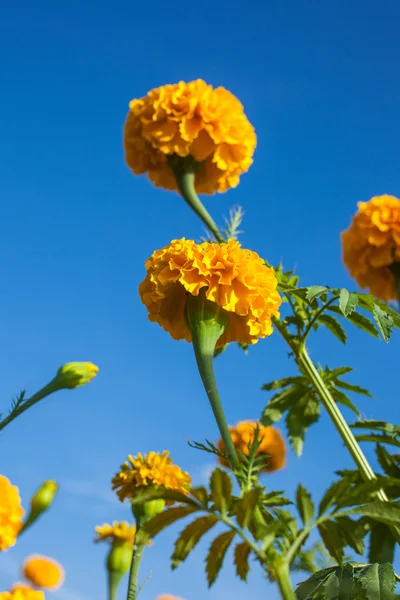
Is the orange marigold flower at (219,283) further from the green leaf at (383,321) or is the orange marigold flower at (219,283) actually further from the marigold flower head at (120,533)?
the marigold flower head at (120,533)

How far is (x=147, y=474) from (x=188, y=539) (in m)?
1.34

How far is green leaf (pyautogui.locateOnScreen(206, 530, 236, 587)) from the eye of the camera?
2.82ft

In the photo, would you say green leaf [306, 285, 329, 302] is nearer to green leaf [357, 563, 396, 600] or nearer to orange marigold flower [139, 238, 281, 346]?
orange marigold flower [139, 238, 281, 346]

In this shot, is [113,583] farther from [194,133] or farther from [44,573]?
[194,133]

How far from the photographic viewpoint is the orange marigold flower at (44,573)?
2207 mm

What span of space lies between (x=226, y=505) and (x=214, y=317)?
2.32 feet

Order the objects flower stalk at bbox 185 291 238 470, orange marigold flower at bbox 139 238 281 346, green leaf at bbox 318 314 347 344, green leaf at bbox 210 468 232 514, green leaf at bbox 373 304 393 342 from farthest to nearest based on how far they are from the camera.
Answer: green leaf at bbox 318 314 347 344
green leaf at bbox 373 304 393 342
orange marigold flower at bbox 139 238 281 346
flower stalk at bbox 185 291 238 470
green leaf at bbox 210 468 232 514

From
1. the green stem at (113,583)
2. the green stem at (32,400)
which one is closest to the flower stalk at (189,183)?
the green stem at (32,400)

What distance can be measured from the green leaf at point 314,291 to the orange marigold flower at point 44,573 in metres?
1.32

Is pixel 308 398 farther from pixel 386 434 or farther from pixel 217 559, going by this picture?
pixel 217 559

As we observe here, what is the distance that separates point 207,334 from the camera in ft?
4.81

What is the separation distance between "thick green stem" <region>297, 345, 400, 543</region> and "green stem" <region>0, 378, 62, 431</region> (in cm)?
74

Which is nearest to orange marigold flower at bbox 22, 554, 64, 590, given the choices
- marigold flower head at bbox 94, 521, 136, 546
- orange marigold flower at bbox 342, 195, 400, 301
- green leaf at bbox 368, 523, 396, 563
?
marigold flower head at bbox 94, 521, 136, 546

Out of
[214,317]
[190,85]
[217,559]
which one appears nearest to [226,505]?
[217,559]
